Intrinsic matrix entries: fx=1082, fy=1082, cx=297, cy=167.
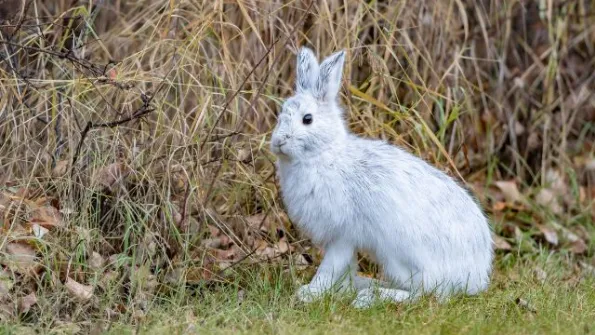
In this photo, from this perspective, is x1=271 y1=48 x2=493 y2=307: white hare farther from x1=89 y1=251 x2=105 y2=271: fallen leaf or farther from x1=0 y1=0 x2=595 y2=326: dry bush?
x1=89 y1=251 x2=105 y2=271: fallen leaf

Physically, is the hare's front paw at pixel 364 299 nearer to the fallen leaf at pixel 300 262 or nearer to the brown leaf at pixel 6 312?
the fallen leaf at pixel 300 262

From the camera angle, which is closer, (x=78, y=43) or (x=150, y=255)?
(x=150, y=255)

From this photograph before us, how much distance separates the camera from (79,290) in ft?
14.6

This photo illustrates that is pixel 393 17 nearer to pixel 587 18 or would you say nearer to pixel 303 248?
pixel 303 248

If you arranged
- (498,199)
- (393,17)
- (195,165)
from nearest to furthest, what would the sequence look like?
(195,165)
(393,17)
(498,199)

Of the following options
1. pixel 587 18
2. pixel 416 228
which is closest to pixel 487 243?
pixel 416 228

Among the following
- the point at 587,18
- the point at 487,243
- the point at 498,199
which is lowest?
the point at 498,199

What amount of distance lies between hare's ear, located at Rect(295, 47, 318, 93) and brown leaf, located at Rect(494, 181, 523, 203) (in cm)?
222

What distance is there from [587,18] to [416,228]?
3.15 meters

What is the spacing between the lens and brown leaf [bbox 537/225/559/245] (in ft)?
19.9

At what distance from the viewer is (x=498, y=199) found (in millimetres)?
6465

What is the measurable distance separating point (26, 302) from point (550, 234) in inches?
121

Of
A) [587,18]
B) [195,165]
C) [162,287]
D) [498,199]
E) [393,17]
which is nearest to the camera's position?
[162,287]

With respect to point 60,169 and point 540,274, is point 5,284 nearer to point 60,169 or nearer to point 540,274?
point 60,169
